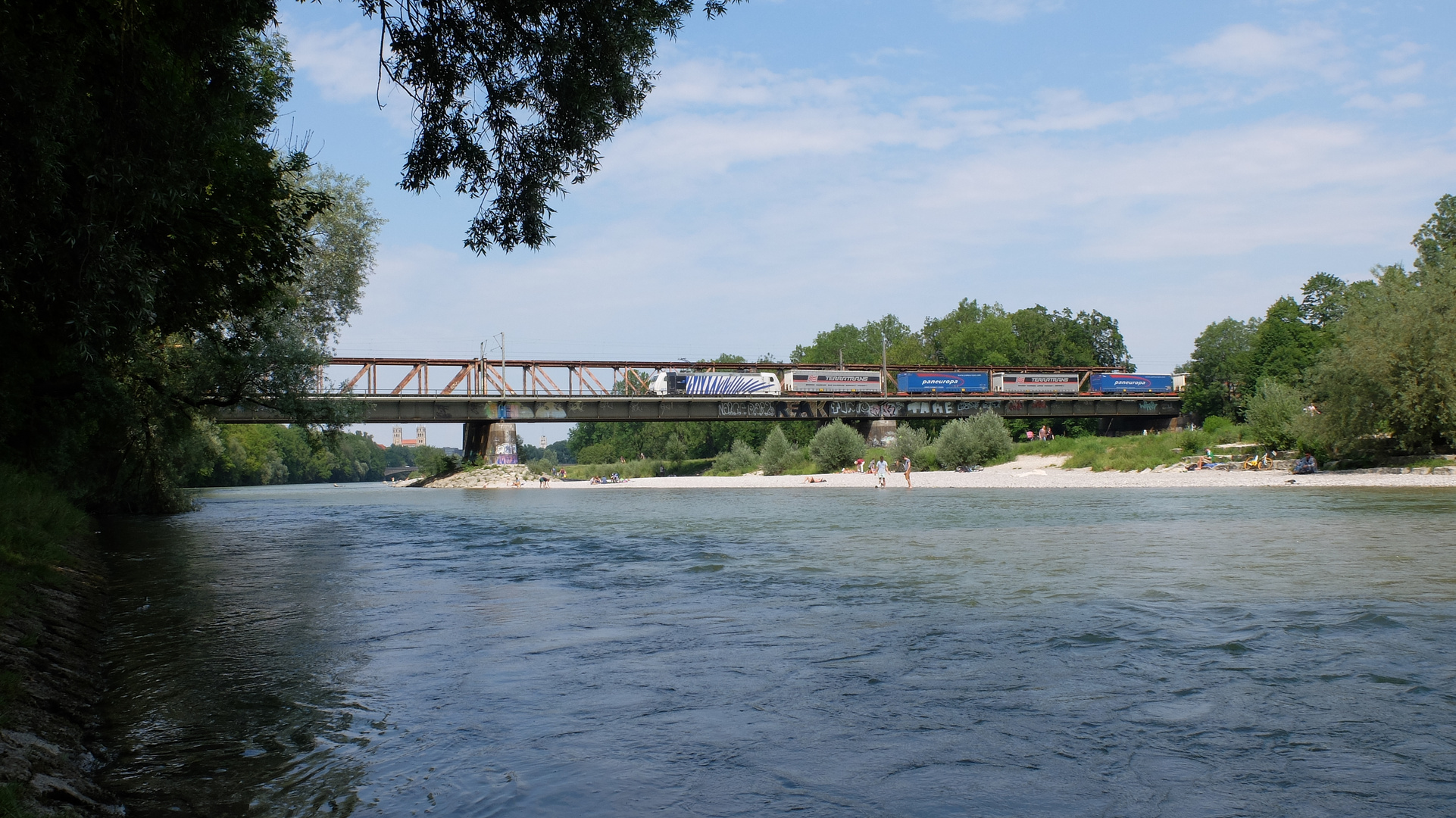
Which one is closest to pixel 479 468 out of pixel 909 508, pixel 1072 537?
pixel 909 508

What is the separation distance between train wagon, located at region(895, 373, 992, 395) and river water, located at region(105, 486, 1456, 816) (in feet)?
195

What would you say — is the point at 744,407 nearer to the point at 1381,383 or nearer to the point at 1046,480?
the point at 1046,480

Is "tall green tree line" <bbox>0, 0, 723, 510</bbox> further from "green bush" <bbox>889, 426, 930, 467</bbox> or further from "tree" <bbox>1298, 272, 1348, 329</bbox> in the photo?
"tree" <bbox>1298, 272, 1348, 329</bbox>

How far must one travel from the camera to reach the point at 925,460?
61.2m

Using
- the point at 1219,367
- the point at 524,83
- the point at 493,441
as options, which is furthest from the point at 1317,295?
the point at 524,83

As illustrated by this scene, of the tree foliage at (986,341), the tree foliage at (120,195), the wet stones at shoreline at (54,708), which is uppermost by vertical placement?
the tree foliage at (986,341)

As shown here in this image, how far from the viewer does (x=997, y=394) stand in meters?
78.3

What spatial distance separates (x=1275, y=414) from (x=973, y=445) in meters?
18.6

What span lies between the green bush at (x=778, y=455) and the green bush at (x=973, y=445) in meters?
14.9

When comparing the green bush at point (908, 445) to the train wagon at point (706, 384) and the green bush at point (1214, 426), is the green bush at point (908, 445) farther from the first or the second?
the green bush at point (1214, 426)

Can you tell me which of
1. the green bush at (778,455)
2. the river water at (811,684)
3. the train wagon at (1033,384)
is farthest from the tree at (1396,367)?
the train wagon at (1033,384)

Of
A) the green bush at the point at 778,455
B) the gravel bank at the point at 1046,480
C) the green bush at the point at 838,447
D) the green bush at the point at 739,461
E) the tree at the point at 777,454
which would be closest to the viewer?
the gravel bank at the point at 1046,480

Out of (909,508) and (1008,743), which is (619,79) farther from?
(909,508)

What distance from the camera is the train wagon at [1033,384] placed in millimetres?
79125
